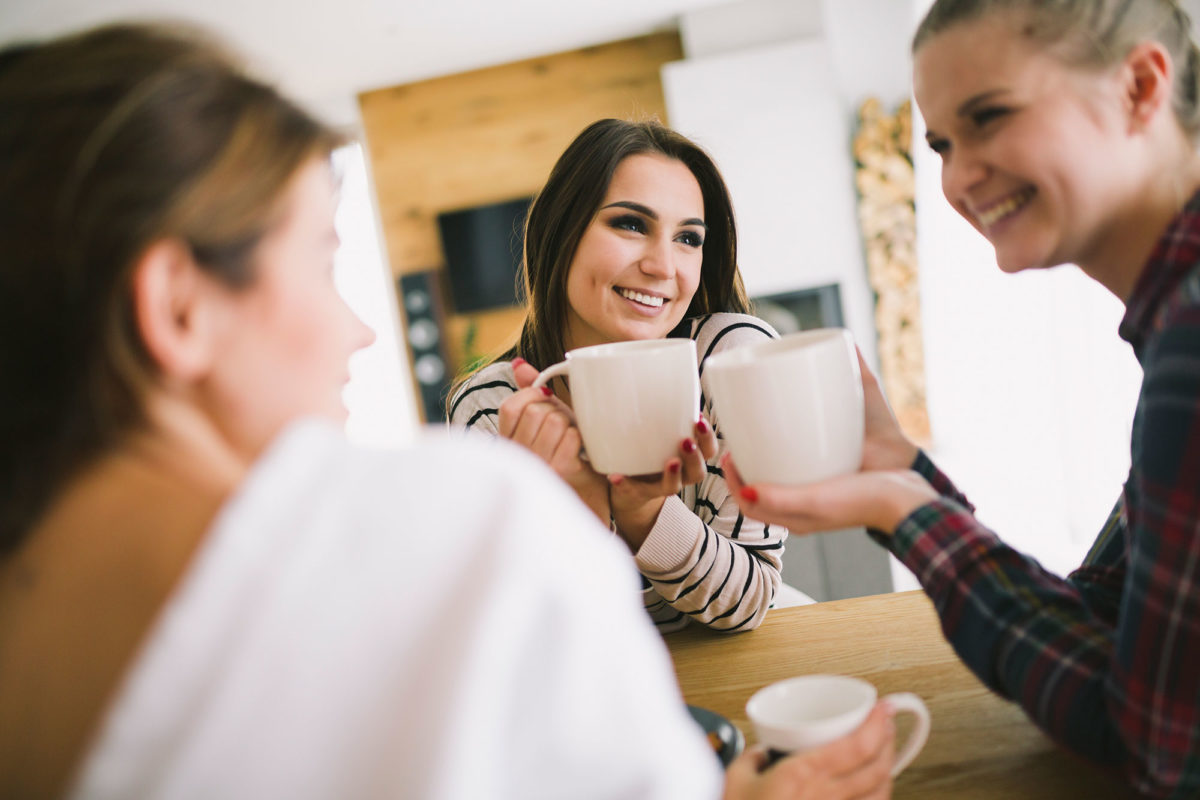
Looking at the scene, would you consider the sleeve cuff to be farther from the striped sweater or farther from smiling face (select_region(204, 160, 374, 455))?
smiling face (select_region(204, 160, 374, 455))

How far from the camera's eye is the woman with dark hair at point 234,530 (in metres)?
0.37

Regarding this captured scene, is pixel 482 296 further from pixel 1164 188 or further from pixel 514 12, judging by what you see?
pixel 1164 188

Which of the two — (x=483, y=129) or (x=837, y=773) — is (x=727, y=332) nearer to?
(x=837, y=773)

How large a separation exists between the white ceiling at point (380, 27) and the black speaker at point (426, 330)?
127 cm

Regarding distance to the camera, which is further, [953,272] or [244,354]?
[953,272]

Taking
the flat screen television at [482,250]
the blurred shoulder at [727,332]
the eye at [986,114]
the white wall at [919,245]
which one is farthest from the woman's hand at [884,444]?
the flat screen television at [482,250]

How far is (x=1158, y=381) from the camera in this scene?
0.59m

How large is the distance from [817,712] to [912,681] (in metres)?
0.23

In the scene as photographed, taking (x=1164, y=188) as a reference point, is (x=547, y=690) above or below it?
below

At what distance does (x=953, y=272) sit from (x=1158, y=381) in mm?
4158

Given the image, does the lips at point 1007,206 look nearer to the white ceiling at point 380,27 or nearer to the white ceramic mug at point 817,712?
the white ceramic mug at point 817,712

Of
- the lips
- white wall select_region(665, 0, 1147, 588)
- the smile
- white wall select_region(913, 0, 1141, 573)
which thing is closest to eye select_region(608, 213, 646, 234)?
the smile

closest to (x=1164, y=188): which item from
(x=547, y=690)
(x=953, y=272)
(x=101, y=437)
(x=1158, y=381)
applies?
(x=1158, y=381)

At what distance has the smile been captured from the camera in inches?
63.4
